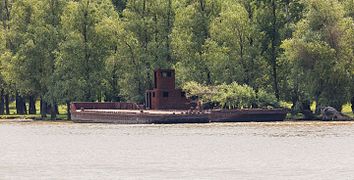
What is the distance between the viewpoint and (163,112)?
3917 inches

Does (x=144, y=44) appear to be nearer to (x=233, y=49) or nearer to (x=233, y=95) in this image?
(x=233, y=49)

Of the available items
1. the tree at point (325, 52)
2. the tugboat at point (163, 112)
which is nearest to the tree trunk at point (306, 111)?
the tree at point (325, 52)

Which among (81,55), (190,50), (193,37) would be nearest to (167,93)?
(190,50)

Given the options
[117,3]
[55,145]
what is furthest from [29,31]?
[55,145]

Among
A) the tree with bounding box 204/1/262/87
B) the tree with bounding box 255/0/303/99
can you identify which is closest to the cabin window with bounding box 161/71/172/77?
the tree with bounding box 204/1/262/87

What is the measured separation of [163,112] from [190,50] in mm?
16946

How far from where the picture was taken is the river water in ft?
132

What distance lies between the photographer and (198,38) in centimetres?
11538

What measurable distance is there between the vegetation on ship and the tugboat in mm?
2754

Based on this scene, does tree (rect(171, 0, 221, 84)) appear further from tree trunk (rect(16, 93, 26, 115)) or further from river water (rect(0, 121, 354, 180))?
river water (rect(0, 121, 354, 180))

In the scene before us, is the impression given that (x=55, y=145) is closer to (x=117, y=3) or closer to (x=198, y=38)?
(x=198, y=38)

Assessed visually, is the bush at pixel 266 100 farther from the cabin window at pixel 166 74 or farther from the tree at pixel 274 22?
the cabin window at pixel 166 74

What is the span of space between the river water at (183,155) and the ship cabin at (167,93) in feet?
106

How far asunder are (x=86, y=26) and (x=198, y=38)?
50.4 feet
